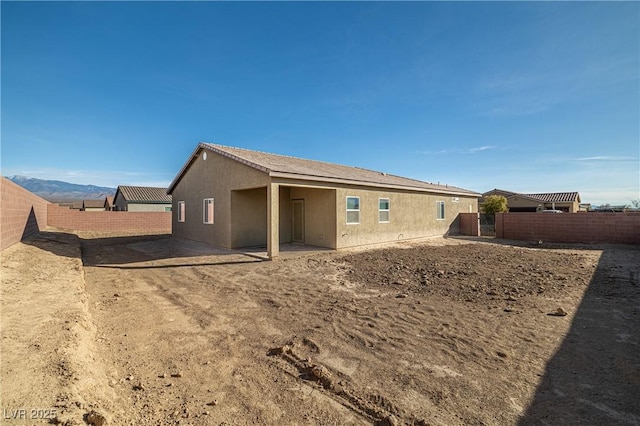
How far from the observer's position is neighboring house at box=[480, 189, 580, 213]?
35.9m

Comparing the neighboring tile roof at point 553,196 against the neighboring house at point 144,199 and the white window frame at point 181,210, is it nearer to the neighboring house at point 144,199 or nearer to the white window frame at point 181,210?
the white window frame at point 181,210

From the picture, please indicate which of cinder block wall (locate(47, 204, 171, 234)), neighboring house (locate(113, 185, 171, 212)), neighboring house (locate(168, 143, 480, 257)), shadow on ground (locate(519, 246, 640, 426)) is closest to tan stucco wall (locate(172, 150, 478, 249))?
neighboring house (locate(168, 143, 480, 257))

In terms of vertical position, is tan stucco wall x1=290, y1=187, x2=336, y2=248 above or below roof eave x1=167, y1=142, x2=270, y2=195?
below

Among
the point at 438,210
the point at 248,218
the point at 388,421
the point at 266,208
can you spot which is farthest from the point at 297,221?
the point at 388,421

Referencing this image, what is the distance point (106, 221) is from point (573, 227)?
3173 cm

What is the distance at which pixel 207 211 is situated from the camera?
52.8 ft

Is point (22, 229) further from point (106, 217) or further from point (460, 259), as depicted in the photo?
point (460, 259)

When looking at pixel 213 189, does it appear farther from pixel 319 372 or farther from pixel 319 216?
pixel 319 372

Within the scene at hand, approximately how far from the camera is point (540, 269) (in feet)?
31.4

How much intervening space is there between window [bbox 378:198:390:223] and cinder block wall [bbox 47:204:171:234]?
64.7 ft

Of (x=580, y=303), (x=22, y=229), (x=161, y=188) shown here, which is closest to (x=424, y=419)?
(x=580, y=303)

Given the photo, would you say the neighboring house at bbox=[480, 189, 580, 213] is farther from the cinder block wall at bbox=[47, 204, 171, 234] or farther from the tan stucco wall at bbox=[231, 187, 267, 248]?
the cinder block wall at bbox=[47, 204, 171, 234]

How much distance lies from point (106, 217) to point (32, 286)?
2186 cm

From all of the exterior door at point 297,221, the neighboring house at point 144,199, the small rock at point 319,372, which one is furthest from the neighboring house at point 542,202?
the neighboring house at point 144,199
